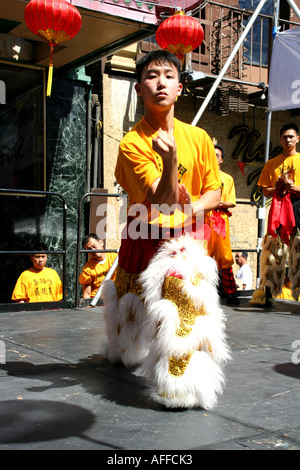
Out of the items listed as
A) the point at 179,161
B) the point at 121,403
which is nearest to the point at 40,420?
the point at 121,403

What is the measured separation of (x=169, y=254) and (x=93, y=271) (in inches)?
172

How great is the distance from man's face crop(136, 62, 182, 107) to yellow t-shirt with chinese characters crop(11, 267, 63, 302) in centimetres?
400

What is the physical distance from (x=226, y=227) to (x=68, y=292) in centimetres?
335

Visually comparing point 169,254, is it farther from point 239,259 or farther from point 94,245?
point 239,259

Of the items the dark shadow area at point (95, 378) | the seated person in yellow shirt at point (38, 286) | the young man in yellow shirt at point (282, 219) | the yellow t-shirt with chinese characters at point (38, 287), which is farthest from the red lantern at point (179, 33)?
the dark shadow area at point (95, 378)

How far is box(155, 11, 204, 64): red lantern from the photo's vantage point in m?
6.09

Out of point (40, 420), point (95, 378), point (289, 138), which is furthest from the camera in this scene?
point (289, 138)

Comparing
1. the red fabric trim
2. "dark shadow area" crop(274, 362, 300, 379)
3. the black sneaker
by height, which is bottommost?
"dark shadow area" crop(274, 362, 300, 379)

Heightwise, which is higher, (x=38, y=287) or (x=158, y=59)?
(x=158, y=59)

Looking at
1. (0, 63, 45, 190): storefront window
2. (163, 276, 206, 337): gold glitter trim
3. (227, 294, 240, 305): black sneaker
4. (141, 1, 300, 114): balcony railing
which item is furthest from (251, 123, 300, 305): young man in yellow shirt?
(141, 1, 300, 114): balcony railing

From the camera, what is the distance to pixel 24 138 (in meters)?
8.35

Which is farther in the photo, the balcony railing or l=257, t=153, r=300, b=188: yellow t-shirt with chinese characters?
the balcony railing

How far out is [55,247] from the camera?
8688mm

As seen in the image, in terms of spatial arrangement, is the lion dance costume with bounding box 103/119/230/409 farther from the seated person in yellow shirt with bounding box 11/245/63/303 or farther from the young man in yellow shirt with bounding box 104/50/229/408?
the seated person in yellow shirt with bounding box 11/245/63/303
